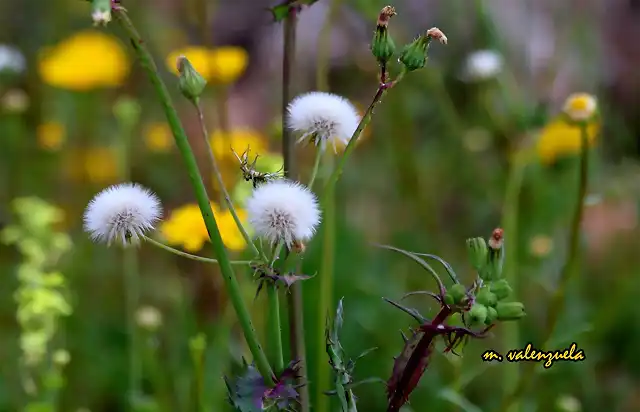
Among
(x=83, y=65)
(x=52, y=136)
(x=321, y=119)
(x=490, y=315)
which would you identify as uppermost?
(x=83, y=65)

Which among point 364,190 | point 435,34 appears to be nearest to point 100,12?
point 435,34

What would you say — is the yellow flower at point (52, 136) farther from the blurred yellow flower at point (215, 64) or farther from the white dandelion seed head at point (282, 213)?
the white dandelion seed head at point (282, 213)

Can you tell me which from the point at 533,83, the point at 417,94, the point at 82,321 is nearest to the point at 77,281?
the point at 82,321

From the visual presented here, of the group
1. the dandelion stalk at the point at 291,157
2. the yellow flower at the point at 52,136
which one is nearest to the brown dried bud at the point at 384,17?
the dandelion stalk at the point at 291,157

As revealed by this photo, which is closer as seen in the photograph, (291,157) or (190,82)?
(190,82)

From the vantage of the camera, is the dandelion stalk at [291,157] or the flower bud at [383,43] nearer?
the flower bud at [383,43]

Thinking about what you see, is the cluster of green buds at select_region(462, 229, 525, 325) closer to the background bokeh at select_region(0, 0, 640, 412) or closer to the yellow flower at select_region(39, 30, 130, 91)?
the background bokeh at select_region(0, 0, 640, 412)

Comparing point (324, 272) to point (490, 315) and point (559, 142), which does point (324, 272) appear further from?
point (559, 142)
